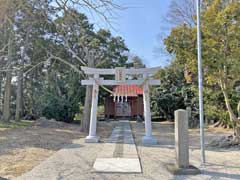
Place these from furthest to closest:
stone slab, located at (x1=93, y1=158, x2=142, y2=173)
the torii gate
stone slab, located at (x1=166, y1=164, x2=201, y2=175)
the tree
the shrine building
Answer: the shrine building
the torii gate
the tree
stone slab, located at (x1=93, y1=158, x2=142, y2=173)
stone slab, located at (x1=166, y1=164, x2=201, y2=175)

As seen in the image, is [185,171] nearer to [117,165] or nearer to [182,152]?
[182,152]

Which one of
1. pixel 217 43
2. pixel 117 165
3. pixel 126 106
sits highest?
pixel 217 43

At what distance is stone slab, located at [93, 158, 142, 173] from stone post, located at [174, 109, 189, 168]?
854 millimetres

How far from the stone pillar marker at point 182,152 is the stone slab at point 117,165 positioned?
721mm

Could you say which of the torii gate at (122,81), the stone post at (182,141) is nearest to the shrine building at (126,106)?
the torii gate at (122,81)

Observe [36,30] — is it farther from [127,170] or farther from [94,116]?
[127,170]

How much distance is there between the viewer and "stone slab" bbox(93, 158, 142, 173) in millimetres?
5766

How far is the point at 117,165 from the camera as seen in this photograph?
6.22m

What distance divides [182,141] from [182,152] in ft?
0.77

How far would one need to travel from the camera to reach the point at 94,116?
36.8ft

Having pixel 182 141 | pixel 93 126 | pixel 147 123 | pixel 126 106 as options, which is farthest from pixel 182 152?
pixel 126 106

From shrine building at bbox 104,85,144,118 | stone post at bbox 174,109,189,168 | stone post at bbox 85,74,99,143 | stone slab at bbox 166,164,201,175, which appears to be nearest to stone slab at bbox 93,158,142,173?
stone slab at bbox 166,164,201,175

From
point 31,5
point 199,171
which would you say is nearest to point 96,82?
point 31,5

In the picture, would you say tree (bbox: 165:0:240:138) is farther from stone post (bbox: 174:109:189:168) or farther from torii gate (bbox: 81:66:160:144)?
stone post (bbox: 174:109:189:168)
